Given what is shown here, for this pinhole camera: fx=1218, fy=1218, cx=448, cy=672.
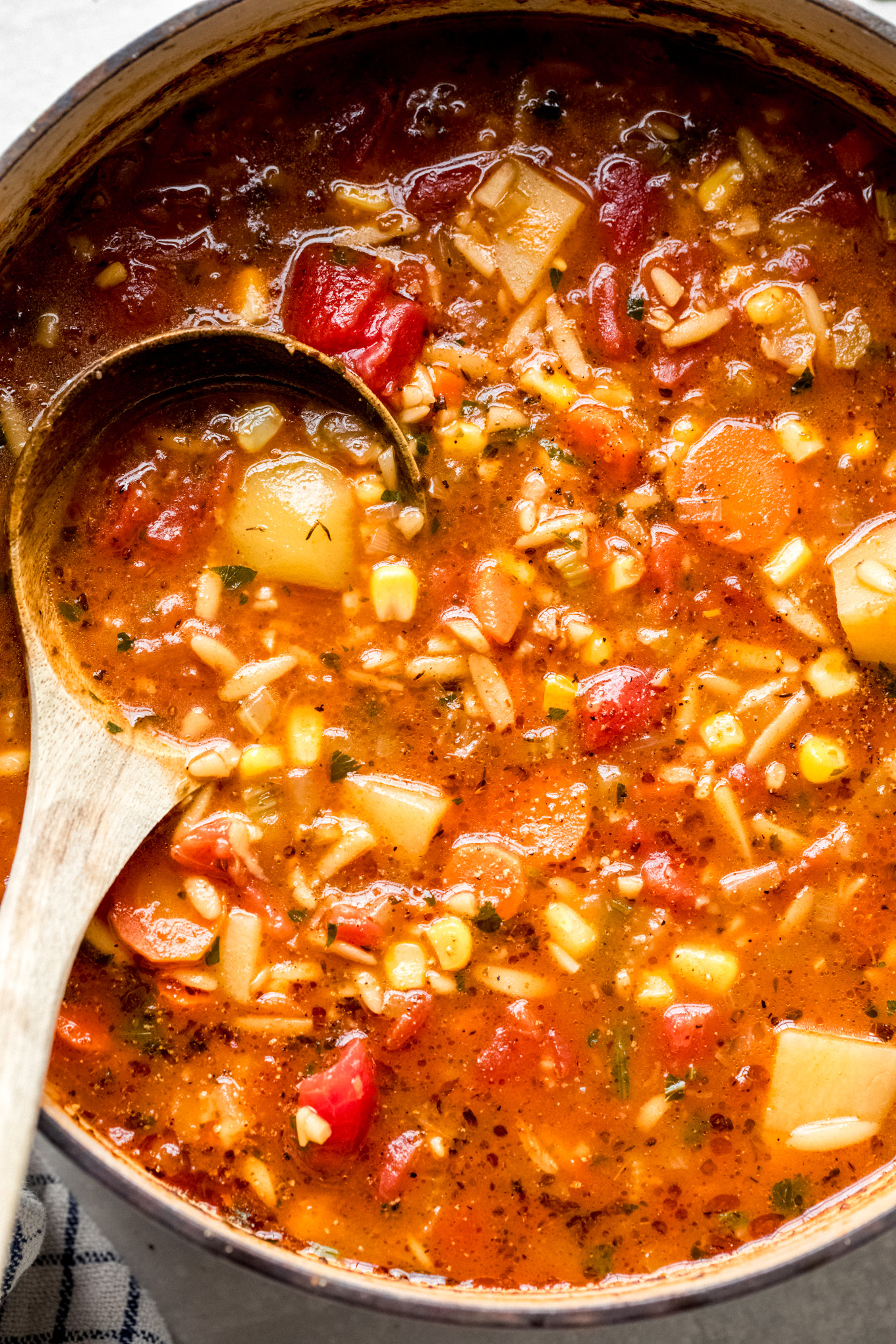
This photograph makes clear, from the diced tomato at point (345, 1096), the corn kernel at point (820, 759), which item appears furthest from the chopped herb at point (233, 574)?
the corn kernel at point (820, 759)

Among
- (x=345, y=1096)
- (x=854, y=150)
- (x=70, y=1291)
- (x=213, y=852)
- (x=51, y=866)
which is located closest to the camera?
(x=51, y=866)

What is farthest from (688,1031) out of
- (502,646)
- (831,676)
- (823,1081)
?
(502,646)

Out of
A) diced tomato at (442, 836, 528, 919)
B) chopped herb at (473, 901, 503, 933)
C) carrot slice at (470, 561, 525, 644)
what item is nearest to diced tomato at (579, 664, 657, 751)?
carrot slice at (470, 561, 525, 644)

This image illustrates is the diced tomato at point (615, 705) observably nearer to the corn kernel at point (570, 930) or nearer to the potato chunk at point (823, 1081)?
the corn kernel at point (570, 930)

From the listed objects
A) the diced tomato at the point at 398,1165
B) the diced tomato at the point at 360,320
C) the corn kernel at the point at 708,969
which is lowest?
the diced tomato at the point at 398,1165

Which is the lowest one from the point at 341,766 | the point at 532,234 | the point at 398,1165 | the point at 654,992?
the point at 398,1165

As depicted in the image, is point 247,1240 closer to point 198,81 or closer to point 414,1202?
point 414,1202

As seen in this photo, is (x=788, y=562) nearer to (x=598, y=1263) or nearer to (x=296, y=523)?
(x=296, y=523)
